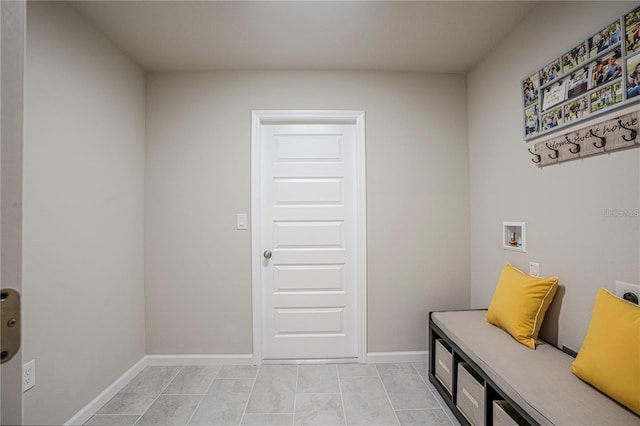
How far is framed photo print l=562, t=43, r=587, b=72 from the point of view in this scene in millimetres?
1457

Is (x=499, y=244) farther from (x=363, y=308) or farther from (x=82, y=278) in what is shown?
(x=82, y=278)

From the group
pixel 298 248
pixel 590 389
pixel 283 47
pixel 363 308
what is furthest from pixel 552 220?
pixel 283 47

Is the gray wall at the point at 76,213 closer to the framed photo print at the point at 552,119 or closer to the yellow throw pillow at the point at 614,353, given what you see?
the yellow throw pillow at the point at 614,353

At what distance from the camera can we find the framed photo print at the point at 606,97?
4.30ft

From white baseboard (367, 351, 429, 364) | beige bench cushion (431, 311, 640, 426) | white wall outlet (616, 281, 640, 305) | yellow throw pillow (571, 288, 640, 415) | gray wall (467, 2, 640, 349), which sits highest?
gray wall (467, 2, 640, 349)

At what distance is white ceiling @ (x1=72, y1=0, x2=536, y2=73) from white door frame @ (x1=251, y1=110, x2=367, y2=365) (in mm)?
403

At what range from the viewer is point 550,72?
5.42 feet

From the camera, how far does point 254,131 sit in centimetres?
245

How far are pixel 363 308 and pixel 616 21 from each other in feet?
7.43

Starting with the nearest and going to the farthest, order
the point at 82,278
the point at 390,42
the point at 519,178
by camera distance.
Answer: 1. the point at 82,278
2. the point at 519,178
3. the point at 390,42

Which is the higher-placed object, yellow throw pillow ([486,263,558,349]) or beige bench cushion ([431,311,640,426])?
yellow throw pillow ([486,263,558,349])

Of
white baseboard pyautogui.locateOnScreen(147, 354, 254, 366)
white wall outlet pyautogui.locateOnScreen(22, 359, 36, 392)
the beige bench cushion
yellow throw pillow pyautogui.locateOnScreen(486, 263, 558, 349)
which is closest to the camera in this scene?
the beige bench cushion

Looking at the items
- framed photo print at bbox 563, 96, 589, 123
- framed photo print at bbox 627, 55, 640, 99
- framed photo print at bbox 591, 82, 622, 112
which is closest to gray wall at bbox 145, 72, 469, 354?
framed photo print at bbox 563, 96, 589, 123

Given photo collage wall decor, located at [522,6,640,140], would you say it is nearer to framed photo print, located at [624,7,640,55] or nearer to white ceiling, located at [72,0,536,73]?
framed photo print, located at [624,7,640,55]
